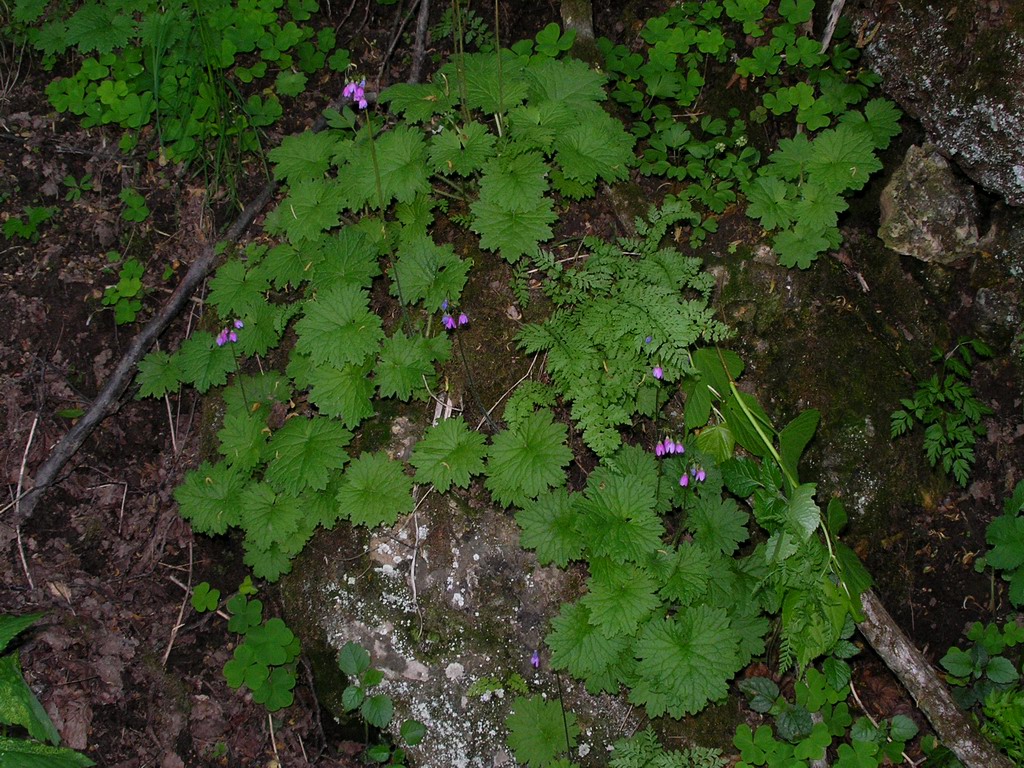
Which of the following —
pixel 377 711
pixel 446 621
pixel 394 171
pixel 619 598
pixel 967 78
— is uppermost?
pixel 967 78

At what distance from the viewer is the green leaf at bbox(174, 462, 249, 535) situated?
362 cm

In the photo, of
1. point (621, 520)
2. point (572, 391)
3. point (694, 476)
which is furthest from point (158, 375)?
point (694, 476)

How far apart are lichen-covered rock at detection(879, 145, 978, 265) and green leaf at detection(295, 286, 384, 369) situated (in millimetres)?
2607

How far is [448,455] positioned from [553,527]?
1.81 feet

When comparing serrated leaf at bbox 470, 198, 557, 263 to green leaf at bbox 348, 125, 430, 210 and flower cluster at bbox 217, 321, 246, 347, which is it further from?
flower cluster at bbox 217, 321, 246, 347

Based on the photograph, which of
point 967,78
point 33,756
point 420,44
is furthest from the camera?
point 420,44

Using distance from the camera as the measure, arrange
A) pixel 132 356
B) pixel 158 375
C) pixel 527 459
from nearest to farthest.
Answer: pixel 527 459 → pixel 158 375 → pixel 132 356

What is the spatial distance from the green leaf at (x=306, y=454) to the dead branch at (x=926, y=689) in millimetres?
2371

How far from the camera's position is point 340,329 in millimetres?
3498

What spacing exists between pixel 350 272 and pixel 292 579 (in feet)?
4.87

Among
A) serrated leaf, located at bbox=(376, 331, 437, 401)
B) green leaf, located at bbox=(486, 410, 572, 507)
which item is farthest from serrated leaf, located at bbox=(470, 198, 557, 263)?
green leaf, located at bbox=(486, 410, 572, 507)

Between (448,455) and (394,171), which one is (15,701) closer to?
(448,455)

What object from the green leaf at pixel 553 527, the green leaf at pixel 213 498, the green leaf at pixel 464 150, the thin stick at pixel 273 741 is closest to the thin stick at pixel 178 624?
the green leaf at pixel 213 498

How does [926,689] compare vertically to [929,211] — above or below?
below
